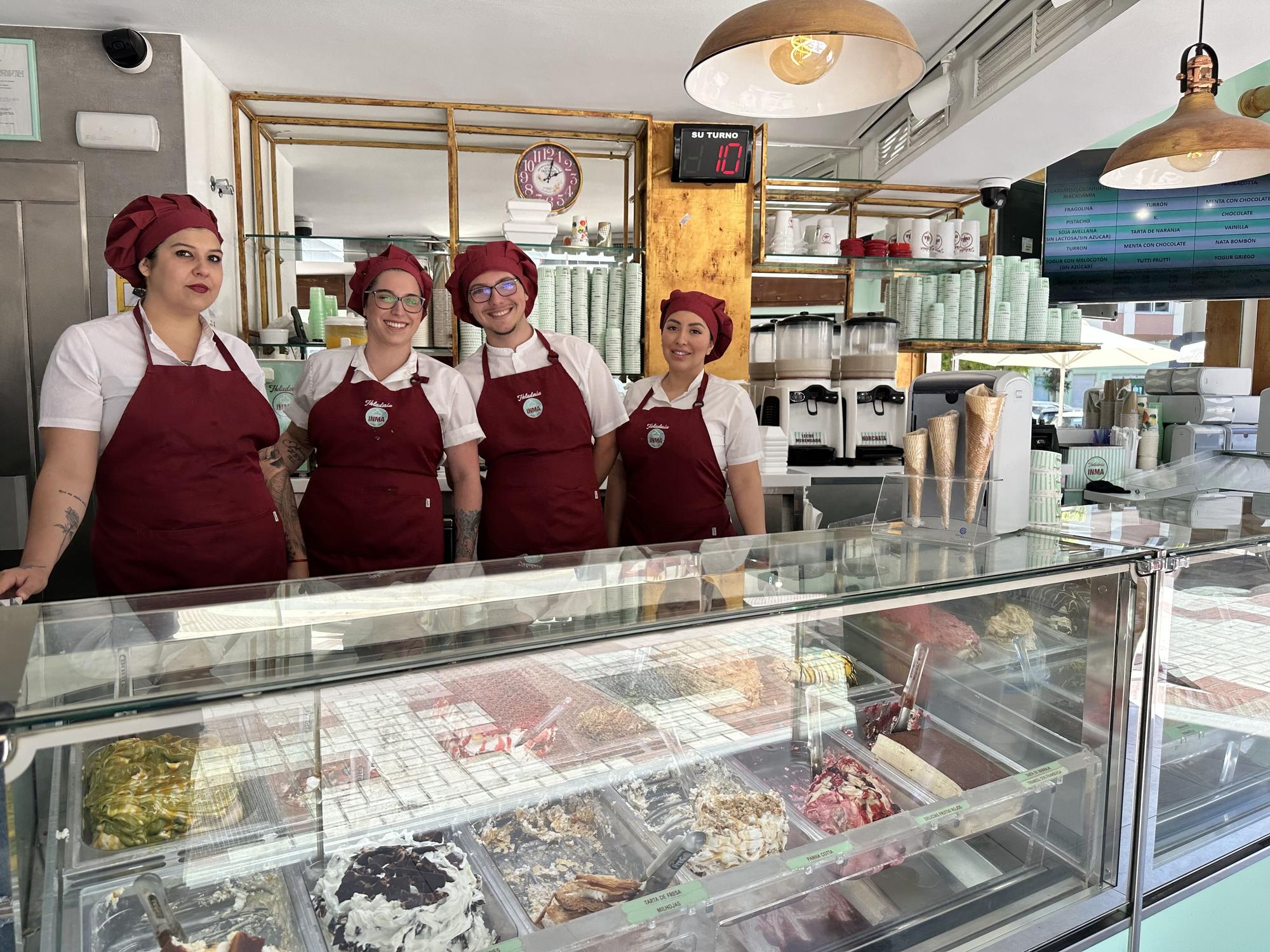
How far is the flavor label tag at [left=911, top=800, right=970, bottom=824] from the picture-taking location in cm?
130

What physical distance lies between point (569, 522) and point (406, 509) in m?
0.52

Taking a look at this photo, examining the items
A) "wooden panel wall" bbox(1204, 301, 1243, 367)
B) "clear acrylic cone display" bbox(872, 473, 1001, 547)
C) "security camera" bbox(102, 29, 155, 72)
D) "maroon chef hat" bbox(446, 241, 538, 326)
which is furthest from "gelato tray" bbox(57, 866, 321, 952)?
"wooden panel wall" bbox(1204, 301, 1243, 367)

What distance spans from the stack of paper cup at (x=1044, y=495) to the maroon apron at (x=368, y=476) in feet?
5.10

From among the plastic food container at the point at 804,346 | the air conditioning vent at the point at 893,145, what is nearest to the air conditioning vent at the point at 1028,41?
the air conditioning vent at the point at 893,145

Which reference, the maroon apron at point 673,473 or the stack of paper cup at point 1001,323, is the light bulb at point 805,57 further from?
the stack of paper cup at point 1001,323

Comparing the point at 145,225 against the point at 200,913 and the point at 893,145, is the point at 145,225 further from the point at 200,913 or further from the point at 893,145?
the point at 893,145

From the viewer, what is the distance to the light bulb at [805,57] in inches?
78.2

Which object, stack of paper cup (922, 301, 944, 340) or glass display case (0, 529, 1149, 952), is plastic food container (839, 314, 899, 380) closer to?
stack of paper cup (922, 301, 944, 340)

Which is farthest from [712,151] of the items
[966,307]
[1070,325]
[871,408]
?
[1070,325]

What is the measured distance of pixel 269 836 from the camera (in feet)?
3.63

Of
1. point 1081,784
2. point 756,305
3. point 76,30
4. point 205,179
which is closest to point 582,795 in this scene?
point 1081,784

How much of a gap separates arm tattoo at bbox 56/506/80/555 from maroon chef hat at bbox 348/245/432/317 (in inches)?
35.5

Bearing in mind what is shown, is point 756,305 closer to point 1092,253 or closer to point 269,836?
point 1092,253

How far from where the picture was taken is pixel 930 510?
1685 millimetres
